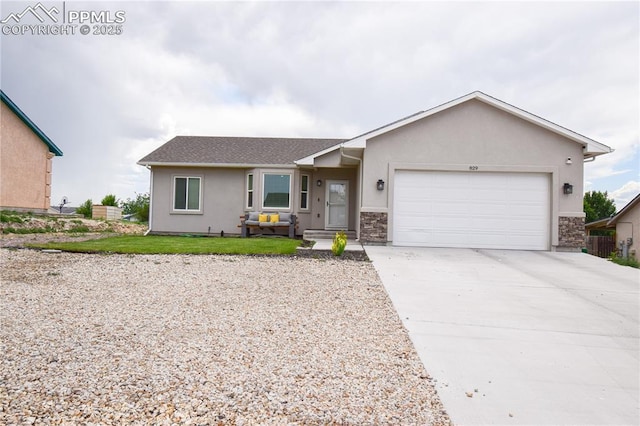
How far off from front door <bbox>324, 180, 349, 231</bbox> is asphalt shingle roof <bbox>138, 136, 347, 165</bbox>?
1.77 meters

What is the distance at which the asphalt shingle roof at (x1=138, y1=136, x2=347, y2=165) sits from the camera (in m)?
14.6

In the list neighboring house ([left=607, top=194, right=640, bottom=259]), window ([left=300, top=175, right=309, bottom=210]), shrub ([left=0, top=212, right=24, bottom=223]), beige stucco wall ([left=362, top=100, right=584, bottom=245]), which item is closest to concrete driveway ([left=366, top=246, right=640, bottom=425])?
beige stucco wall ([left=362, top=100, right=584, bottom=245])

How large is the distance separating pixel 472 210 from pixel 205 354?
31.1 ft

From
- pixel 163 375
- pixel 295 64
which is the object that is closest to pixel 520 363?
pixel 163 375

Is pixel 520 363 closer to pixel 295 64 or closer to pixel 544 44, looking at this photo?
pixel 544 44

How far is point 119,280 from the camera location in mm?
6242

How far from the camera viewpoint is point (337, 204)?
14.9 m

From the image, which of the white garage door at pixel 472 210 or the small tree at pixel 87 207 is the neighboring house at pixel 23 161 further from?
the white garage door at pixel 472 210

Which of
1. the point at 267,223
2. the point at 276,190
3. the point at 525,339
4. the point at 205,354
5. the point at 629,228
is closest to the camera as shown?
the point at 205,354

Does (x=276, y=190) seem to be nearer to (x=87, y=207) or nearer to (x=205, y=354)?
(x=205, y=354)

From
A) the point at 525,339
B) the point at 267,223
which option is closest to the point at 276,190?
the point at 267,223

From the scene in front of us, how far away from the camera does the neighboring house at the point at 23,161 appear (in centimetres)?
1524

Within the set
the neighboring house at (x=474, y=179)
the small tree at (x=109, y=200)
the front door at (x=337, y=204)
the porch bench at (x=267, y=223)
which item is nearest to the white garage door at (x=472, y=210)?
the neighboring house at (x=474, y=179)

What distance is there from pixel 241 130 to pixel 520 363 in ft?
61.0
